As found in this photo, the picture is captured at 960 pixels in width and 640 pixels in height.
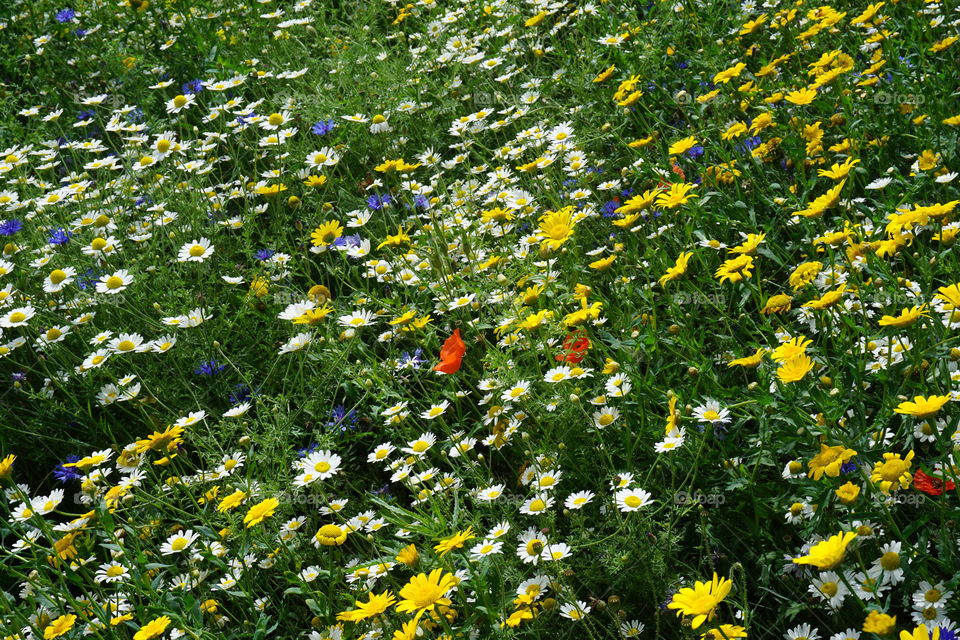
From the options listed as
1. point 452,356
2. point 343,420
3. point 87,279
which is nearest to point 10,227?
point 87,279

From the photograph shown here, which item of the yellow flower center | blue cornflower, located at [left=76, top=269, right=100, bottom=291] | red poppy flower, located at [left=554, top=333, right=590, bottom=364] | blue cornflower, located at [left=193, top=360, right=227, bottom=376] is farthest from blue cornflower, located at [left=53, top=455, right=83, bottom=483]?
the yellow flower center

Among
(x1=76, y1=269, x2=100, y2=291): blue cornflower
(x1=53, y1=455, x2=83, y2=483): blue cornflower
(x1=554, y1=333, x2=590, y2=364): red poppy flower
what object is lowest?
(x1=53, y1=455, x2=83, y2=483): blue cornflower

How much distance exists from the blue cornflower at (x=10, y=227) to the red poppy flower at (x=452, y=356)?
7.28ft

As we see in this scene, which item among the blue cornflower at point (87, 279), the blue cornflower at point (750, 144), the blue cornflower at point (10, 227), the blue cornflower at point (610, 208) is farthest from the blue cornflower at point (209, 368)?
the blue cornflower at point (750, 144)

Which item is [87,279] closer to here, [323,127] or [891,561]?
[323,127]

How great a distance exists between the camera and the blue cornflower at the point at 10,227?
3.96m

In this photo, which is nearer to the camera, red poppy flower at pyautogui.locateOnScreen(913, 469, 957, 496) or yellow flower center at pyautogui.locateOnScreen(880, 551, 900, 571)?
yellow flower center at pyautogui.locateOnScreen(880, 551, 900, 571)

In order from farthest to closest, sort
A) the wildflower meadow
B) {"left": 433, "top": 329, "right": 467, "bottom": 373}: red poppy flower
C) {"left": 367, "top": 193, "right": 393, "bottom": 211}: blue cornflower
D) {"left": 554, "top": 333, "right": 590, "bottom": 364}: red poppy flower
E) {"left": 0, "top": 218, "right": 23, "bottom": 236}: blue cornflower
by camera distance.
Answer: {"left": 0, "top": 218, "right": 23, "bottom": 236}: blue cornflower
{"left": 367, "top": 193, "right": 393, "bottom": 211}: blue cornflower
{"left": 433, "top": 329, "right": 467, "bottom": 373}: red poppy flower
{"left": 554, "top": 333, "right": 590, "bottom": 364}: red poppy flower
the wildflower meadow

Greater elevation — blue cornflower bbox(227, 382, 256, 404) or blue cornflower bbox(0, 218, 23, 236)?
blue cornflower bbox(0, 218, 23, 236)

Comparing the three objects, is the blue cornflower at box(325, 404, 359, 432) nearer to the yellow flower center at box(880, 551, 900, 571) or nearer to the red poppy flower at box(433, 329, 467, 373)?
the red poppy flower at box(433, 329, 467, 373)

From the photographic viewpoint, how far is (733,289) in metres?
2.63

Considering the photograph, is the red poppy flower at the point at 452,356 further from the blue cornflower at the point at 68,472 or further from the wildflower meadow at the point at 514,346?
the blue cornflower at the point at 68,472

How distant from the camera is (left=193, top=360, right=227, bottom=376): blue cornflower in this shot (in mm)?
3295

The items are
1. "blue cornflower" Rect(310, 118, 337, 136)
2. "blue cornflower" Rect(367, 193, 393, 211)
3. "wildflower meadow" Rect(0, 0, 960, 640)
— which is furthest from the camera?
"blue cornflower" Rect(310, 118, 337, 136)
